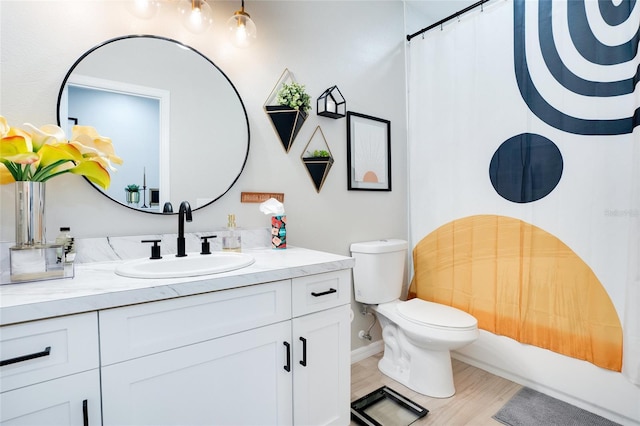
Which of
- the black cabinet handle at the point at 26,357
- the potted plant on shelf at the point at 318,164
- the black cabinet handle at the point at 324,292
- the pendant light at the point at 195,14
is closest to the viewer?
the black cabinet handle at the point at 26,357

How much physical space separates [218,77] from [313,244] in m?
1.06

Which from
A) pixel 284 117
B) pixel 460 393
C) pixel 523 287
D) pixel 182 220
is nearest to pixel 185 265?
pixel 182 220

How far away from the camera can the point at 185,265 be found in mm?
1333

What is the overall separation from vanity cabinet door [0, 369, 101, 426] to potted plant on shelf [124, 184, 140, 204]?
2.42 ft

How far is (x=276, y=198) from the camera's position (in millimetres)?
1814

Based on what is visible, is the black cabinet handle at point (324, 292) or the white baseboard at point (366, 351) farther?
the white baseboard at point (366, 351)

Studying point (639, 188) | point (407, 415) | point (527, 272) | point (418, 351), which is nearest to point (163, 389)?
point (407, 415)

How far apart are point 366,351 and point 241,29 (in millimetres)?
2114

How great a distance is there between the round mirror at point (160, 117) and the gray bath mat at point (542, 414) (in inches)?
72.9

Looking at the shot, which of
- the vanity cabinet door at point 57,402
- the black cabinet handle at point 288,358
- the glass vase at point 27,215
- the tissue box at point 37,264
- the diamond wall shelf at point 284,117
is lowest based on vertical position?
the black cabinet handle at point 288,358

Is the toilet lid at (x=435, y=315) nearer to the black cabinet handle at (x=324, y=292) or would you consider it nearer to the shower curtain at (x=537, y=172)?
the shower curtain at (x=537, y=172)

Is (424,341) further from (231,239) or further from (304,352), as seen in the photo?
(231,239)

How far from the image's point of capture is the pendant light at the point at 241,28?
155 cm

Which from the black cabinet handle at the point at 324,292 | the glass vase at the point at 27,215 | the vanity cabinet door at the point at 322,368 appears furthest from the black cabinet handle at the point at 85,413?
the black cabinet handle at the point at 324,292
